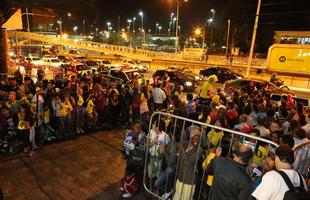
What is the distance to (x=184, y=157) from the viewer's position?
4602mm

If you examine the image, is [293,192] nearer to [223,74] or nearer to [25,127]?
[25,127]

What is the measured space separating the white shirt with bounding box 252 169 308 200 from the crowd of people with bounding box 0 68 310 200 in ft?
0.04

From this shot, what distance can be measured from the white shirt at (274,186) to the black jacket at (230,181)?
189 millimetres

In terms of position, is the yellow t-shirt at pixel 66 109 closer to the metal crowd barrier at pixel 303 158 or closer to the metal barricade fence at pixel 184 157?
the metal barricade fence at pixel 184 157

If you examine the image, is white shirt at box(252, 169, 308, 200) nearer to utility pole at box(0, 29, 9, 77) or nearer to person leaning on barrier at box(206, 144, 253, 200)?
person leaning on barrier at box(206, 144, 253, 200)

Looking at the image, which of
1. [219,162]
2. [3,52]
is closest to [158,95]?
[219,162]

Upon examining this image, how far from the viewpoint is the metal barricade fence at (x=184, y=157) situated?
14.8ft

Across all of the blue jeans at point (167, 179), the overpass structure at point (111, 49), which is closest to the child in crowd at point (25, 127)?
the blue jeans at point (167, 179)

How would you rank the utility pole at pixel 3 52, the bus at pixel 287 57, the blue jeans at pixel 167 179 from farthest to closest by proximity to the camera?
the bus at pixel 287 57
the utility pole at pixel 3 52
the blue jeans at pixel 167 179

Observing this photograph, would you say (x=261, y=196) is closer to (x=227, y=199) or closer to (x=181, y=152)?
(x=227, y=199)

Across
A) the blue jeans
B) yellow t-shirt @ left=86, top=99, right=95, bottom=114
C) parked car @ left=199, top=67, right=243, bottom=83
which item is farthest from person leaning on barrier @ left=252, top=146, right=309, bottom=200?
parked car @ left=199, top=67, right=243, bottom=83

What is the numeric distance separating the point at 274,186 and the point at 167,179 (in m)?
2.46

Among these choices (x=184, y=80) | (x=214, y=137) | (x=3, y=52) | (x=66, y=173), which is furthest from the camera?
(x=184, y=80)

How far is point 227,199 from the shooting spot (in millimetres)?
3535
